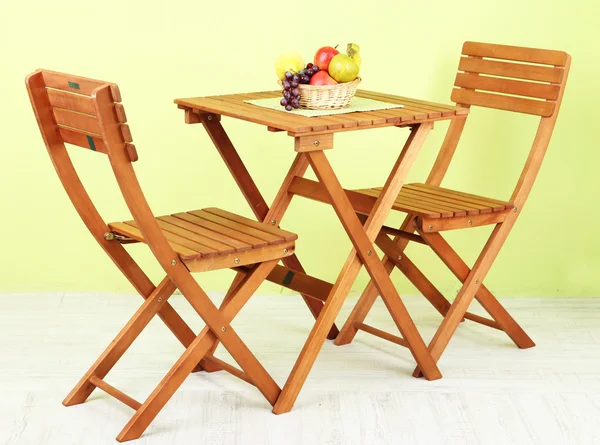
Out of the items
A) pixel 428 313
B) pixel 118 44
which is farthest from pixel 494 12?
pixel 118 44

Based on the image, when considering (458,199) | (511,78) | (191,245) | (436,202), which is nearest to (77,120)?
(191,245)

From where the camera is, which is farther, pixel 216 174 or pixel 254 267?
pixel 216 174

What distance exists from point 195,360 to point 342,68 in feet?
3.56

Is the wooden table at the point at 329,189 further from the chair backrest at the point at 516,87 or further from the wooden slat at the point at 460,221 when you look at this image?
the chair backrest at the point at 516,87

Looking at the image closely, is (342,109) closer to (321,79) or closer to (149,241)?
(321,79)

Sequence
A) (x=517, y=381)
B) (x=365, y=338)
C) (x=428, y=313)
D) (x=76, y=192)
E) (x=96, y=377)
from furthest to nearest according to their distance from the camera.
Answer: (x=428, y=313) → (x=365, y=338) → (x=517, y=381) → (x=96, y=377) → (x=76, y=192)

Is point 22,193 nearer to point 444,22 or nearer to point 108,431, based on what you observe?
point 108,431

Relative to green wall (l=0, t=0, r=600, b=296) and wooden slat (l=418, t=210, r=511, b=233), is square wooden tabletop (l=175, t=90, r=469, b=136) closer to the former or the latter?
wooden slat (l=418, t=210, r=511, b=233)

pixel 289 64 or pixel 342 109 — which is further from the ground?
pixel 289 64

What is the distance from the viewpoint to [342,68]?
10.8 feet

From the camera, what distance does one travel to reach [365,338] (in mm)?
3982

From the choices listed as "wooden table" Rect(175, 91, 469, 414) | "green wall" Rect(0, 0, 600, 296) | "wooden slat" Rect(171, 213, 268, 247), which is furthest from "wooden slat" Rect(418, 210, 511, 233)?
"green wall" Rect(0, 0, 600, 296)

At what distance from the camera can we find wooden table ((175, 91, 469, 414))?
3.10 metres

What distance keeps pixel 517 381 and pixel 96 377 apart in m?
1.51
